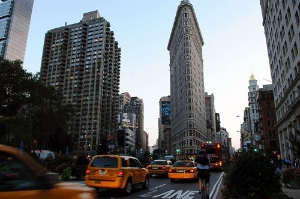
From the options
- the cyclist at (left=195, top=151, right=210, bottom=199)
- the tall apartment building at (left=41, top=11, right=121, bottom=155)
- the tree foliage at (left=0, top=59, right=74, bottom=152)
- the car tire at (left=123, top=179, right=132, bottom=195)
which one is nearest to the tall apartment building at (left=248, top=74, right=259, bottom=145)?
the tall apartment building at (left=41, top=11, right=121, bottom=155)

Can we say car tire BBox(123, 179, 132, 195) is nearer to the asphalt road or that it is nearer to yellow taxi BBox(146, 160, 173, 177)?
the asphalt road

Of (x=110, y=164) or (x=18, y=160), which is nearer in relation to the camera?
(x=18, y=160)

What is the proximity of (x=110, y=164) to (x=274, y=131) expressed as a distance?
8247cm

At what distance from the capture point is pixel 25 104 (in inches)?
1756

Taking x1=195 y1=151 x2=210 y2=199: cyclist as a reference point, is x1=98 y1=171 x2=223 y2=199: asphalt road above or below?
below

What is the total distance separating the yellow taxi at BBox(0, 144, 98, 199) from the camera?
11.1 ft

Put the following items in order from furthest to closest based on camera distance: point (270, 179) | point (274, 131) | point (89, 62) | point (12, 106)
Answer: point (89, 62) → point (274, 131) → point (12, 106) → point (270, 179)

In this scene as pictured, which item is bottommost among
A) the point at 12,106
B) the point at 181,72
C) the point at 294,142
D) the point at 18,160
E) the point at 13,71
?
the point at 18,160

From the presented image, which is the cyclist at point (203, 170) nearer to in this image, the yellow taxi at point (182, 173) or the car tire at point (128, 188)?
the car tire at point (128, 188)

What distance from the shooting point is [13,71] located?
40812mm

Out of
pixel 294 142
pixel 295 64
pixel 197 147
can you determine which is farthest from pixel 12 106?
pixel 197 147

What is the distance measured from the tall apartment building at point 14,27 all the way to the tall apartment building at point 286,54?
16208cm

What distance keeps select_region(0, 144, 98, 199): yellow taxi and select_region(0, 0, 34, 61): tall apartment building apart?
18662 cm

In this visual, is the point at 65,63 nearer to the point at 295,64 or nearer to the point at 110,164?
the point at 295,64
